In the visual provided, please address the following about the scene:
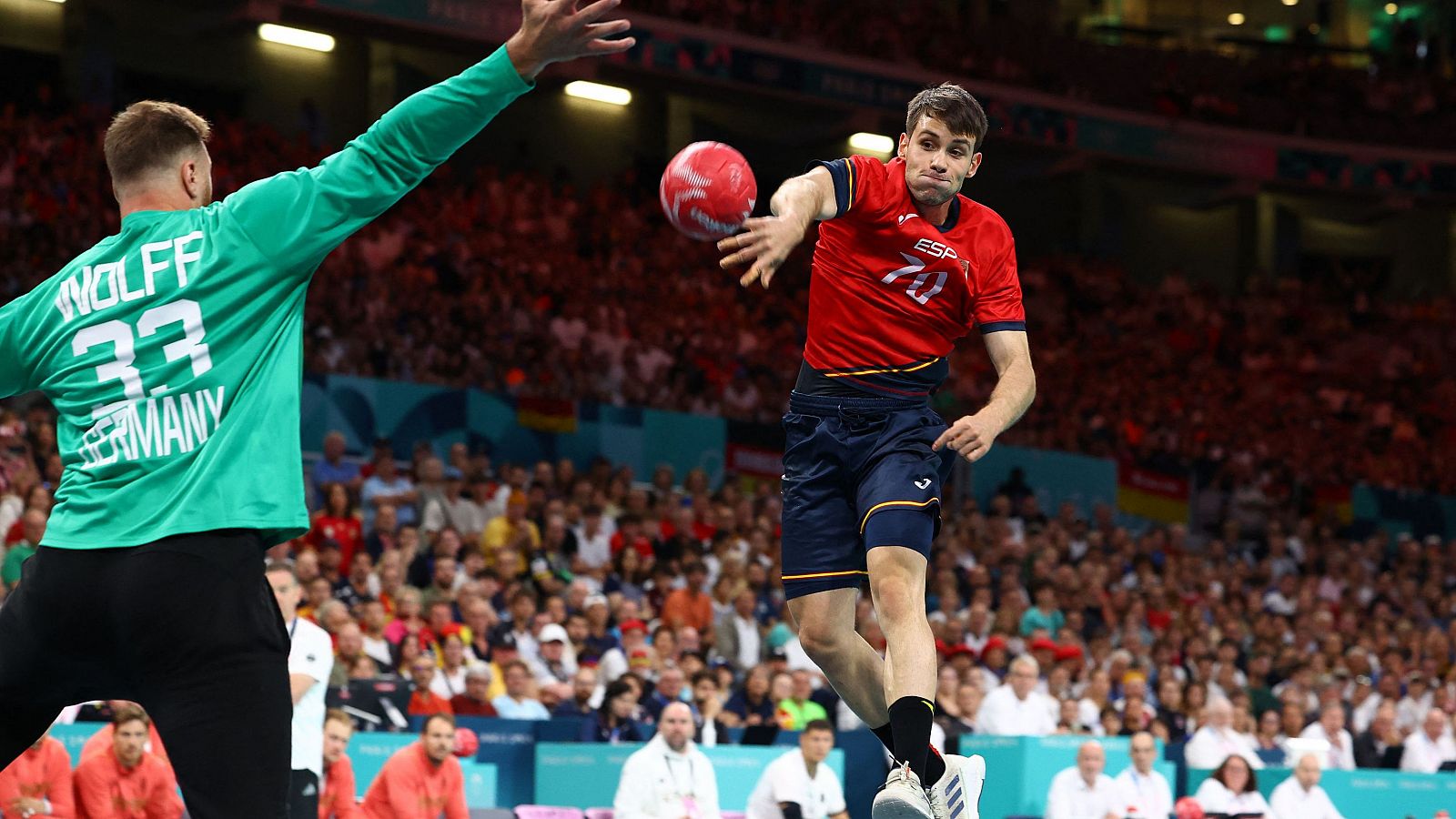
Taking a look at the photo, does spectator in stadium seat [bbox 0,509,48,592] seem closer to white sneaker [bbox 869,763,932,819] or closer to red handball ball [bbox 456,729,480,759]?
red handball ball [bbox 456,729,480,759]

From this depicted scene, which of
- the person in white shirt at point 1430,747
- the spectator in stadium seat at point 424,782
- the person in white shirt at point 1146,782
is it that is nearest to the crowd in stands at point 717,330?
the spectator in stadium seat at point 424,782

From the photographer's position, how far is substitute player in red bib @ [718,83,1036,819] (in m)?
5.93

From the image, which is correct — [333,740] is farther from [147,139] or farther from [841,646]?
[147,139]

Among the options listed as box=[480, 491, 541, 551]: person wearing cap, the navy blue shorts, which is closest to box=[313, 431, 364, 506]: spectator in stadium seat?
box=[480, 491, 541, 551]: person wearing cap

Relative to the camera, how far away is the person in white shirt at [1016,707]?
571 inches

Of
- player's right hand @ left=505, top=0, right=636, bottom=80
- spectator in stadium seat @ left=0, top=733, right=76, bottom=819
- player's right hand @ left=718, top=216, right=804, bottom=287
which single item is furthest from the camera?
spectator in stadium seat @ left=0, top=733, right=76, bottom=819

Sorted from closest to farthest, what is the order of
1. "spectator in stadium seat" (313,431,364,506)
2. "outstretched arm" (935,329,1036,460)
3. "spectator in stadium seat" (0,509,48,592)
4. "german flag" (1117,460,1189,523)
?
Answer: "outstretched arm" (935,329,1036,460) → "spectator in stadium seat" (0,509,48,592) → "spectator in stadium seat" (313,431,364,506) → "german flag" (1117,460,1189,523)

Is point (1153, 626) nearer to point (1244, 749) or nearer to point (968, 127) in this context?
point (1244, 749)

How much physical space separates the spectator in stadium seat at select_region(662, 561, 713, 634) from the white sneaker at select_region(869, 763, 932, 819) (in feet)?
32.7

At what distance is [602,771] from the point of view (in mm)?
11883

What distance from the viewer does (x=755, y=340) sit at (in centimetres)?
2373

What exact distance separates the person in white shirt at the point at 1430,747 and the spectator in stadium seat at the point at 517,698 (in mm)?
8633

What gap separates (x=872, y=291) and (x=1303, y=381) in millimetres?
26048

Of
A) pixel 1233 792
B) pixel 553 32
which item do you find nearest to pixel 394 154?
pixel 553 32
